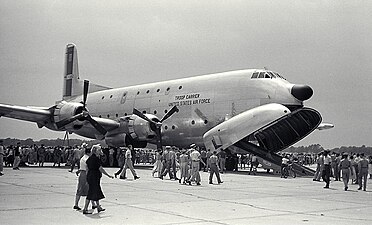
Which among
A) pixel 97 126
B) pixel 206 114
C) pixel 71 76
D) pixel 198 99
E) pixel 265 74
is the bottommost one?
pixel 97 126

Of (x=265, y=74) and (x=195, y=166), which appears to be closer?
(x=195, y=166)

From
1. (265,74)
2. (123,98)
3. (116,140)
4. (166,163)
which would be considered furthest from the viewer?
(123,98)

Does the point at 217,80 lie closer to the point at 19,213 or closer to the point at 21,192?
the point at 21,192

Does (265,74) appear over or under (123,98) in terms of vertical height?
over

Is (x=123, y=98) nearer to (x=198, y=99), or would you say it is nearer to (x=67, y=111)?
(x=67, y=111)

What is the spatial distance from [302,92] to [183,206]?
1316cm

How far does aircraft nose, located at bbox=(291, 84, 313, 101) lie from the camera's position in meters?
21.8

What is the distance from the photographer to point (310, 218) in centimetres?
891

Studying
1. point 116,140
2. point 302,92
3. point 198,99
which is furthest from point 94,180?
point 116,140

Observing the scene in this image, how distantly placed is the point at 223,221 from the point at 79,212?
3.04 meters

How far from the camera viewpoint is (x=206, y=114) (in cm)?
2455

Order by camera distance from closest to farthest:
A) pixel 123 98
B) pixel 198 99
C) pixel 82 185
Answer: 1. pixel 82 185
2. pixel 198 99
3. pixel 123 98

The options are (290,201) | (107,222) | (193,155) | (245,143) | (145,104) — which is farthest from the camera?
(145,104)

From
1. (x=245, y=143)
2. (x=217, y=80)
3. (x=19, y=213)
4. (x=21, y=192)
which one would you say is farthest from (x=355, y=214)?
(x=217, y=80)
